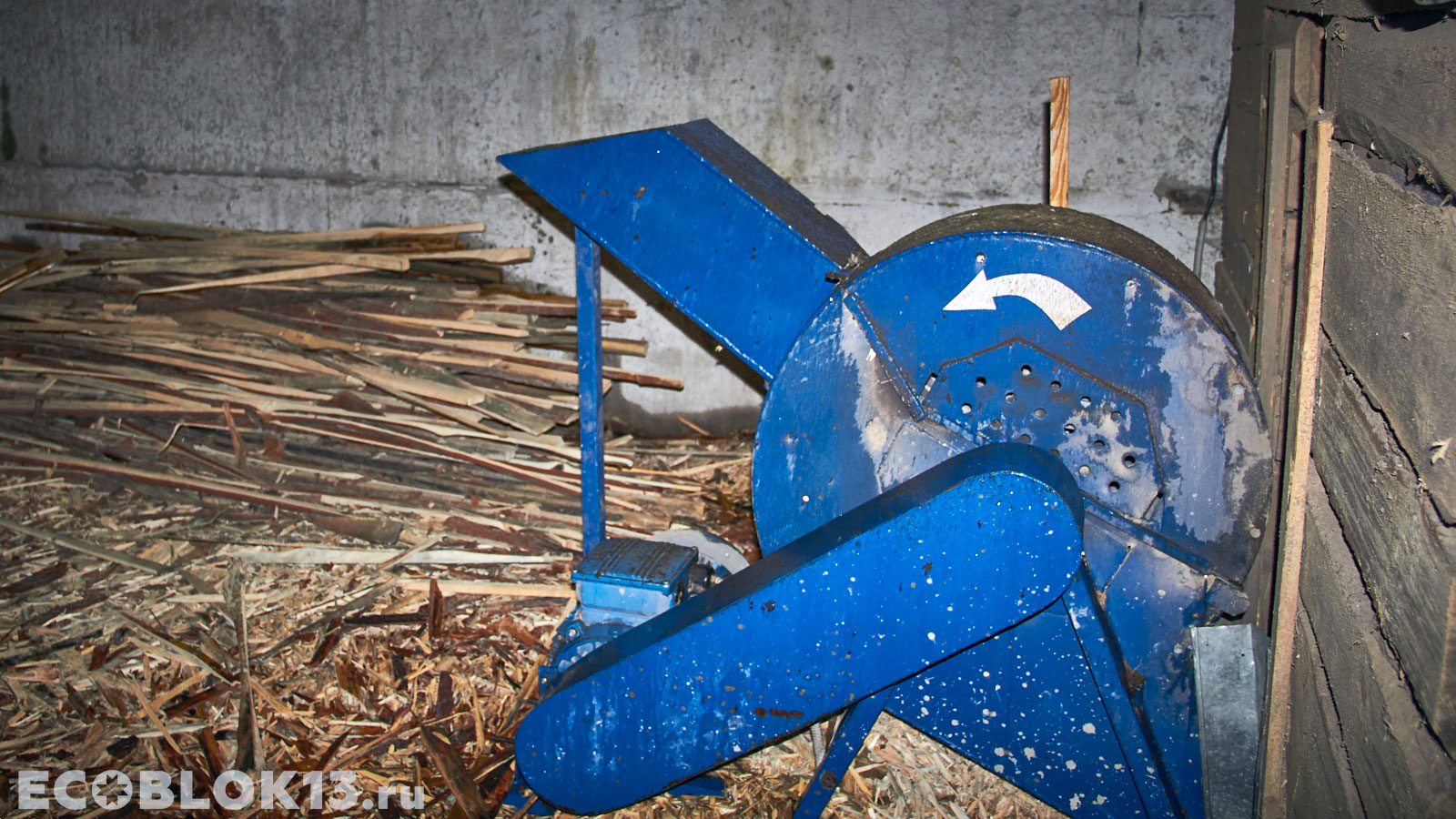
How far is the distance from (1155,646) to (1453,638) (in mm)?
805

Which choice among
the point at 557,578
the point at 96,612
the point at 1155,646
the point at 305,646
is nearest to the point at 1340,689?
the point at 1155,646

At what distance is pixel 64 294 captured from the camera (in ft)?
17.0

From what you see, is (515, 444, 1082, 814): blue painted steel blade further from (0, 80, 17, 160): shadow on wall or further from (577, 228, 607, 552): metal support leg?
(0, 80, 17, 160): shadow on wall

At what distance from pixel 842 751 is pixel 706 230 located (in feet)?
5.13

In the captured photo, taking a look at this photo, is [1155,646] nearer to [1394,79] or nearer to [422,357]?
[1394,79]

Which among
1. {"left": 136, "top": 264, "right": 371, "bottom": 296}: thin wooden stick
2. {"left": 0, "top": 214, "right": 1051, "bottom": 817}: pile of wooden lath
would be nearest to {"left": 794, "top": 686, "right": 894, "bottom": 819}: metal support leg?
{"left": 0, "top": 214, "right": 1051, "bottom": 817}: pile of wooden lath

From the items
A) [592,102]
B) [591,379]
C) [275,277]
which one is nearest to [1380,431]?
[591,379]

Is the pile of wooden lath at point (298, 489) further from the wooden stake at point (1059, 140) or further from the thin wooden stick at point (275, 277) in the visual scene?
the wooden stake at point (1059, 140)

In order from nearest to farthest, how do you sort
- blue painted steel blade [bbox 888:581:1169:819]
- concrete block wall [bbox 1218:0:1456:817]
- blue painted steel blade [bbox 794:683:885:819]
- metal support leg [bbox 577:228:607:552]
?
concrete block wall [bbox 1218:0:1456:817] → blue painted steel blade [bbox 888:581:1169:819] → blue painted steel blade [bbox 794:683:885:819] → metal support leg [bbox 577:228:607:552]

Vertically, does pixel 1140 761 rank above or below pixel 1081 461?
below

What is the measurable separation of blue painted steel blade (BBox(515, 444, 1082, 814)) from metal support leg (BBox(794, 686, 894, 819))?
0.30m

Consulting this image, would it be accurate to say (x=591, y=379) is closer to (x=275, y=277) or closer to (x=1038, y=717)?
(x=1038, y=717)

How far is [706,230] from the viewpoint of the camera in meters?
2.62

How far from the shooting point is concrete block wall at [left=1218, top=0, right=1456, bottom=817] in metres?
1.56
